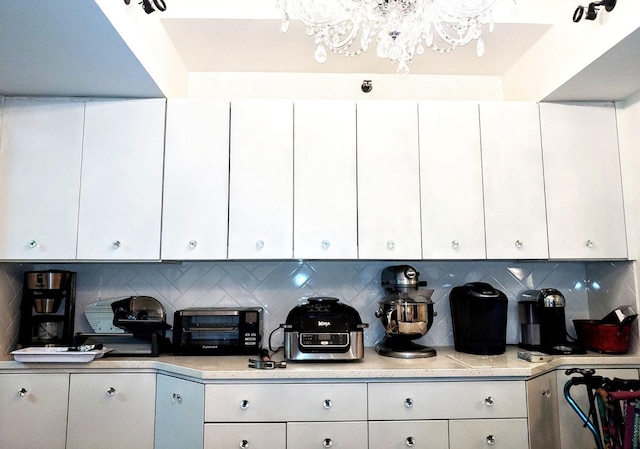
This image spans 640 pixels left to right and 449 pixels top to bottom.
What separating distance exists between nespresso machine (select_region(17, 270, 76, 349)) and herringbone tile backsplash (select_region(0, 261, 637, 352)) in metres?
0.23

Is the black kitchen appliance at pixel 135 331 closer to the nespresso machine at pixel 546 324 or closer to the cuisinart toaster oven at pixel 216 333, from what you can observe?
the cuisinart toaster oven at pixel 216 333

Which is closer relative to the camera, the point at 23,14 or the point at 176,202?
the point at 23,14

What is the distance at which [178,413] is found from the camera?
6.81 ft

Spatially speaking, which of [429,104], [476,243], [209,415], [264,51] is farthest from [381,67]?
[209,415]

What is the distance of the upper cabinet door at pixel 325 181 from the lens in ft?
7.66

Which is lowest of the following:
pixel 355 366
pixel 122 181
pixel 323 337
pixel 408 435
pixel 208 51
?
pixel 408 435

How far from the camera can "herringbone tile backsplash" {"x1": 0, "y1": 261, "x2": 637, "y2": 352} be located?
2639 mm

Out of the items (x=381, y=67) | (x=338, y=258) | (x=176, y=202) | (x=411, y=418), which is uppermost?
(x=381, y=67)

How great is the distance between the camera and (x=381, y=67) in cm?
276

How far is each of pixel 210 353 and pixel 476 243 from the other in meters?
1.55

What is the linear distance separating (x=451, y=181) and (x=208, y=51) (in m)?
1.59

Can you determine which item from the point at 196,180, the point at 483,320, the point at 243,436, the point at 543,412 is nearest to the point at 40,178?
the point at 196,180

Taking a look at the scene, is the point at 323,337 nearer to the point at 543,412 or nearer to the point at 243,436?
the point at 243,436

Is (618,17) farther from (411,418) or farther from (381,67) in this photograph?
(411,418)
